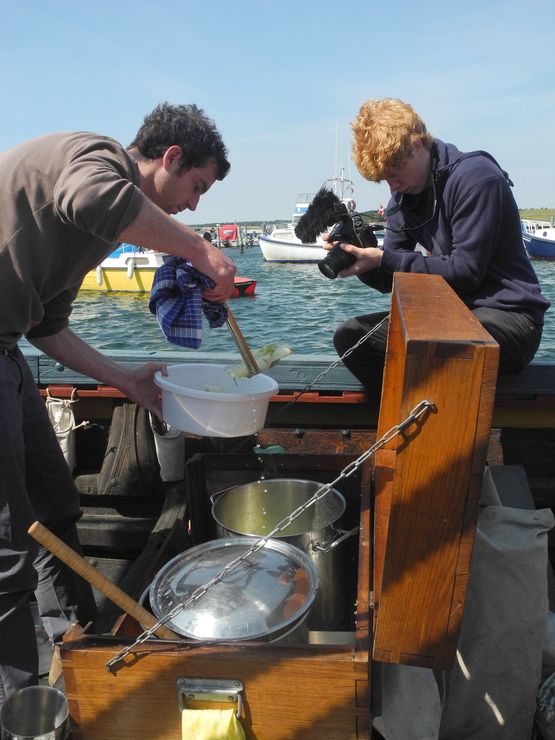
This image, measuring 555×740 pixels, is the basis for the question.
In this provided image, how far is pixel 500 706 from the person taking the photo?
6.48 feet

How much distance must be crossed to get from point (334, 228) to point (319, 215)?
11cm

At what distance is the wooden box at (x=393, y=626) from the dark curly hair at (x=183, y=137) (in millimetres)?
958

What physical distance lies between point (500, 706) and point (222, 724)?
965 millimetres

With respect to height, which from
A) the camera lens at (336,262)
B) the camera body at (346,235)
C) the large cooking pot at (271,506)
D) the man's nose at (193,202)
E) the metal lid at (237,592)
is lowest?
the large cooking pot at (271,506)

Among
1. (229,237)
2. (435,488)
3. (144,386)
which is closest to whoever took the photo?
(435,488)

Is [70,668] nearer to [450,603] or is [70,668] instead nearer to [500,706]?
[450,603]

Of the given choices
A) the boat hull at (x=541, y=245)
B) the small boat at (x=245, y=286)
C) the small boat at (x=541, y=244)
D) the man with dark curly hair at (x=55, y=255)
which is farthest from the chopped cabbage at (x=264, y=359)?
the boat hull at (x=541, y=245)

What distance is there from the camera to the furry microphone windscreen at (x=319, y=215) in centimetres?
335

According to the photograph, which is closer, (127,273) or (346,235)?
(346,235)

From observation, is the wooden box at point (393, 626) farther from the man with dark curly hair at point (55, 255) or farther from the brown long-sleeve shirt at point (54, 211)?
the brown long-sleeve shirt at point (54, 211)

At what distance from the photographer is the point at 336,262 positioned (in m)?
3.31

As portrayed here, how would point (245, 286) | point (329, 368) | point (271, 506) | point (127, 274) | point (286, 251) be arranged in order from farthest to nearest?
point (286, 251)
point (127, 274)
point (245, 286)
point (329, 368)
point (271, 506)

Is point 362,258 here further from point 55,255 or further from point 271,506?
point 55,255

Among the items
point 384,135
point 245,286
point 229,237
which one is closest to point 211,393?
point 384,135
